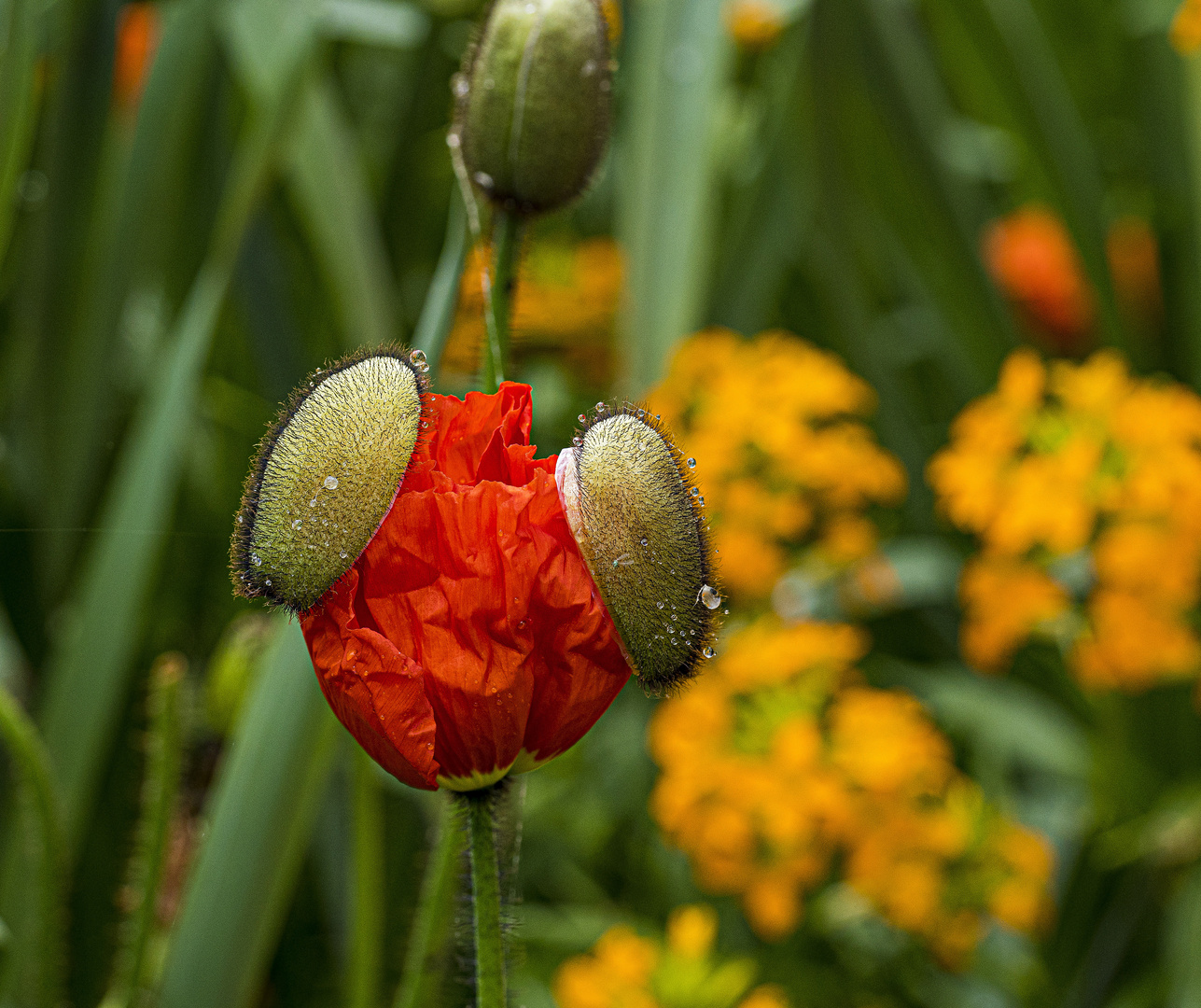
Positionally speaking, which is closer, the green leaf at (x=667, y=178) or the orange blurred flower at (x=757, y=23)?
the green leaf at (x=667, y=178)

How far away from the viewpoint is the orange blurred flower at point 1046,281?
Result: 4.63 feet

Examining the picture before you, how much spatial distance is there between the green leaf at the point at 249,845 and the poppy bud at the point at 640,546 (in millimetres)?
273

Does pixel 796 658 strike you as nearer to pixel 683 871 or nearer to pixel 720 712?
pixel 720 712

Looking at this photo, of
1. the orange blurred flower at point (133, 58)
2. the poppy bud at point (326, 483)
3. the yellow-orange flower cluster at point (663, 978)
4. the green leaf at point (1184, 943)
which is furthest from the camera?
the orange blurred flower at point (133, 58)

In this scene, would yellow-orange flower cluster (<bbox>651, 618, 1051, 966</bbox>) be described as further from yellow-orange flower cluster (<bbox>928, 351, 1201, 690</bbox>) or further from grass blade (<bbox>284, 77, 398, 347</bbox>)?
grass blade (<bbox>284, 77, 398, 347</bbox>)

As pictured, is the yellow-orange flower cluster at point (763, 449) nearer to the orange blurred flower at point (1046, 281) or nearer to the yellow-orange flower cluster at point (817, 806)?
the yellow-orange flower cluster at point (817, 806)

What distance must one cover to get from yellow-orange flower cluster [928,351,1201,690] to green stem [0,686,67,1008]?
59 centimetres

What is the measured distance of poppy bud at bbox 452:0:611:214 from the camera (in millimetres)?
412

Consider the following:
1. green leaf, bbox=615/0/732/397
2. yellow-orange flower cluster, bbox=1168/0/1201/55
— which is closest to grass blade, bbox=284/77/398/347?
green leaf, bbox=615/0/732/397

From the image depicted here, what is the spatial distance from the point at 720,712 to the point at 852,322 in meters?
0.53

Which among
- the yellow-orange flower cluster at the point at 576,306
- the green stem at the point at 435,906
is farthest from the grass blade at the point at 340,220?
the green stem at the point at 435,906

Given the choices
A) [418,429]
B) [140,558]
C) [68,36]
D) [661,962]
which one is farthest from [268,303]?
[418,429]

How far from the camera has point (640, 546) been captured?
279 millimetres

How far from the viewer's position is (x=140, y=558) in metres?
0.67
